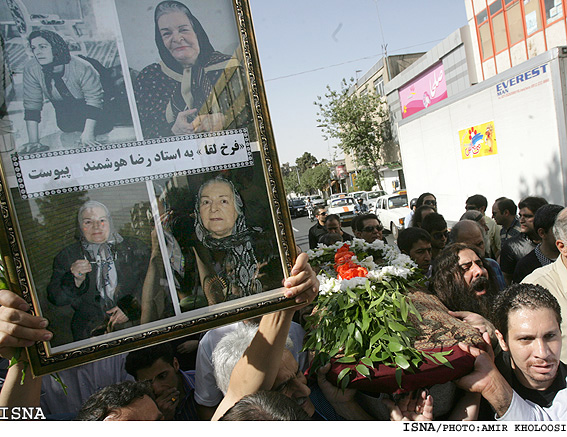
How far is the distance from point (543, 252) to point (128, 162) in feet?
11.4

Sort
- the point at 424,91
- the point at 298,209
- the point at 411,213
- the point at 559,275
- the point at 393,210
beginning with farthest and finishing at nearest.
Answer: the point at 298,209 < the point at 424,91 < the point at 393,210 < the point at 411,213 < the point at 559,275

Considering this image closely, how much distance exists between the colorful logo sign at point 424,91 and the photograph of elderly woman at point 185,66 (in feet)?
77.4

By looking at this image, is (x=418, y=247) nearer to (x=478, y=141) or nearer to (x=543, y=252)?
(x=543, y=252)

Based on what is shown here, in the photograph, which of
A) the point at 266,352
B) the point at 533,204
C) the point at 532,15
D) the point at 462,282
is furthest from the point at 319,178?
the point at 266,352

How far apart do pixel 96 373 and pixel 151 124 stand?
1.41m

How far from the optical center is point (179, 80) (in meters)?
1.60

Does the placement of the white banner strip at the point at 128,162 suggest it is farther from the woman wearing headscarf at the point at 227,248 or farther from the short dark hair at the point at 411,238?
the short dark hair at the point at 411,238

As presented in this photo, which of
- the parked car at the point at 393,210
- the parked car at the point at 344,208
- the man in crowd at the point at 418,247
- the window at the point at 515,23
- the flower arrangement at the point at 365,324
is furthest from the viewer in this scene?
the parked car at the point at 344,208

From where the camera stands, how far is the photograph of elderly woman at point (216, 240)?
1.59m

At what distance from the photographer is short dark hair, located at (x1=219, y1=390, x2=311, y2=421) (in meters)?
1.55

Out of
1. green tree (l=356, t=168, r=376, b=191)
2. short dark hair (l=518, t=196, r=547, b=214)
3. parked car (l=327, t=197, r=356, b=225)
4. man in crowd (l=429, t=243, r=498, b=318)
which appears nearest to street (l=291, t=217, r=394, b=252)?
parked car (l=327, t=197, r=356, b=225)

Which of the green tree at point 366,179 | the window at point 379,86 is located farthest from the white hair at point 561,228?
the green tree at point 366,179

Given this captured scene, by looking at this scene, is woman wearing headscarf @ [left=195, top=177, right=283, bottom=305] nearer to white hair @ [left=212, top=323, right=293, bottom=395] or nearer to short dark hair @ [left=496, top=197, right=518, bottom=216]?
white hair @ [left=212, top=323, right=293, bottom=395]

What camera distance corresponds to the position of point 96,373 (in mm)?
2246
